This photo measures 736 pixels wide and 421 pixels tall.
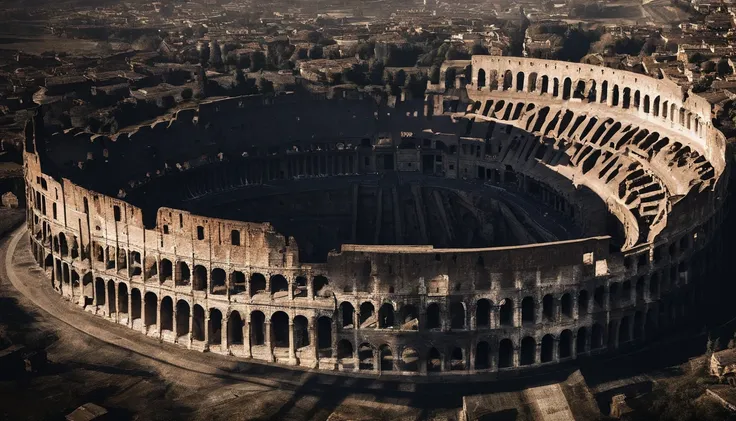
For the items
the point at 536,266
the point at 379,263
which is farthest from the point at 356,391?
the point at 536,266

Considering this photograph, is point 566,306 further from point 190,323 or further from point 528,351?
point 190,323

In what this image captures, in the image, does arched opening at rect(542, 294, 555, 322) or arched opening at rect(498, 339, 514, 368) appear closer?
arched opening at rect(542, 294, 555, 322)

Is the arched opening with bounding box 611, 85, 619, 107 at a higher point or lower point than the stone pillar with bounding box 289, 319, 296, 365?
higher

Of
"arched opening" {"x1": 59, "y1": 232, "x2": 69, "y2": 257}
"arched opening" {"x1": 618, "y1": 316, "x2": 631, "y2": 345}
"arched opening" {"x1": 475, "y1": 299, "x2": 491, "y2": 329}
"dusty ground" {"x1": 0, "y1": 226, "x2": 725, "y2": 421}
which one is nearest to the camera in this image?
"dusty ground" {"x1": 0, "y1": 226, "x2": 725, "y2": 421}

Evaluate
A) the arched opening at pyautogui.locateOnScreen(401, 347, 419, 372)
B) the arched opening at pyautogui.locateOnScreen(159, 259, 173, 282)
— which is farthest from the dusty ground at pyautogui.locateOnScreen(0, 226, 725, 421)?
the arched opening at pyautogui.locateOnScreen(159, 259, 173, 282)

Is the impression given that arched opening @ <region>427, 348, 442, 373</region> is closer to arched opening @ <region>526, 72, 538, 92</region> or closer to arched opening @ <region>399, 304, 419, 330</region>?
arched opening @ <region>399, 304, 419, 330</region>

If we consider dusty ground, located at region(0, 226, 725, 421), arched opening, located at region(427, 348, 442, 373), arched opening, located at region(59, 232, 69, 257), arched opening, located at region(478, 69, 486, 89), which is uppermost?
arched opening, located at region(478, 69, 486, 89)

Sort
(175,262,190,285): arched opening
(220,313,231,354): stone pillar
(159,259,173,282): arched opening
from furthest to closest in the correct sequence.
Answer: (159,259,173,282): arched opening
(175,262,190,285): arched opening
(220,313,231,354): stone pillar
